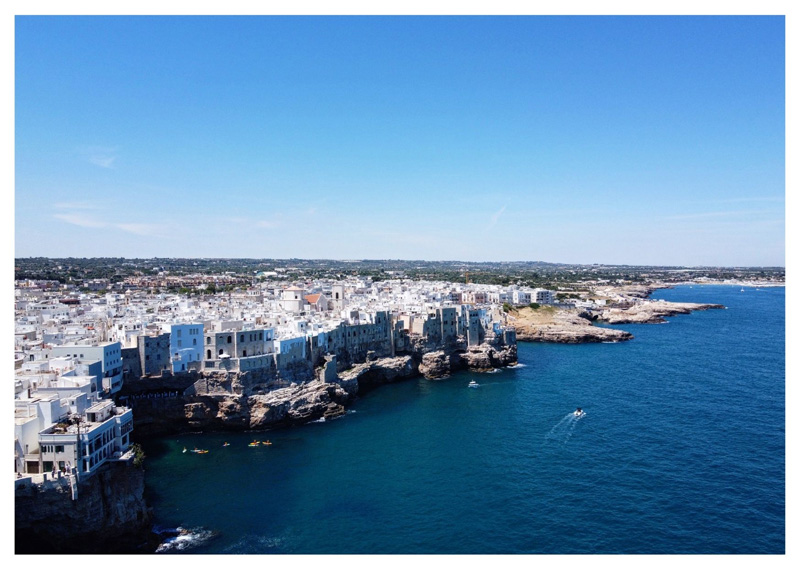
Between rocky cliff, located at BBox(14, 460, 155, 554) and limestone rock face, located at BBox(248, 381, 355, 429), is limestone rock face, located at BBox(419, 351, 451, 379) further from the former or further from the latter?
rocky cliff, located at BBox(14, 460, 155, 554)

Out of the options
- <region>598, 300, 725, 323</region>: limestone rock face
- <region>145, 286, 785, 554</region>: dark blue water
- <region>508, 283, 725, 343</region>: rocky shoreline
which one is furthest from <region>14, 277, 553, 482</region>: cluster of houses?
<region>598, 300, 725, 323</region>: limestone rock face

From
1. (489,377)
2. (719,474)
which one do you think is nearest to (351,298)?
(489,377)

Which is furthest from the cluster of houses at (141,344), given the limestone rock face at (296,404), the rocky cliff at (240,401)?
the limestone rock face at (296,404)

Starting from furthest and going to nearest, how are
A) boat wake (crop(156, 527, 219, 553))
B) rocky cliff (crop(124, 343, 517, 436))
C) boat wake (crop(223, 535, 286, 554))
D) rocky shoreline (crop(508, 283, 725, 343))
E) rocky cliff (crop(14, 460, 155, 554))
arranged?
rocky shoreline (crop(508, 283, 725, 343)), rocky cliff (crop(124, 343, 517, 436)), boat wake (crop(156, 527, 219, 553)), boat wake (crop(223, 535, 286, 554)), rocky cliff (crop(14, 460, 155, 554))

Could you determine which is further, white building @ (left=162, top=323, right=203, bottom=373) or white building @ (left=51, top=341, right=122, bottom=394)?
white building @ (left=162, top=323, right=203, bottom=373)

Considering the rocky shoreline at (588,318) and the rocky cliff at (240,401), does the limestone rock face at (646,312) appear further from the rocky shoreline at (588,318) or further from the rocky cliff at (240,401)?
the rocky cliff at (240,401)

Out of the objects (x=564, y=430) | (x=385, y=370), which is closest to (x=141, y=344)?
(x=385, y=370)
